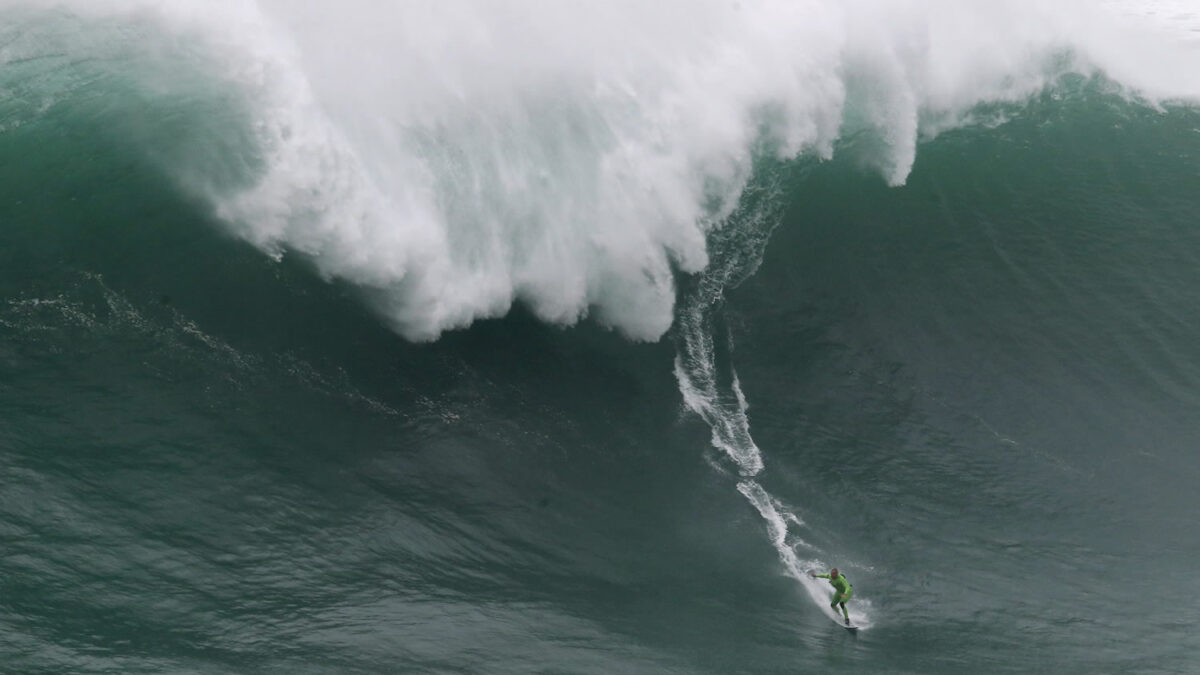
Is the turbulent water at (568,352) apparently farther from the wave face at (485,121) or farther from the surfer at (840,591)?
the surfer at (840,591)

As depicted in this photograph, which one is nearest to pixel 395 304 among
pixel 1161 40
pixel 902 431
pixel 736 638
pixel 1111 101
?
pixel 736 638

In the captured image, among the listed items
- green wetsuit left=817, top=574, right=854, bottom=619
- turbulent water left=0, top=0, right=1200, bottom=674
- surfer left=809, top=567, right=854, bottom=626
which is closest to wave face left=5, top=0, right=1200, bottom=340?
turbulent water left=0, top=0, right=1200, bottom=674

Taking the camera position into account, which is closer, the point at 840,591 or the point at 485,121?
the point at 840,591

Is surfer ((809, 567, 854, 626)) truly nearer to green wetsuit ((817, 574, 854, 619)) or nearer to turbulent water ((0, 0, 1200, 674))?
green wetsuit ((817, 574, 854, 619))

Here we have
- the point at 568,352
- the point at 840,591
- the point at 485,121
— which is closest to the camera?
the point at 840,591

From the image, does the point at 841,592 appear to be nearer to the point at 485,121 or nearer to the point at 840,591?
the point at 840,591

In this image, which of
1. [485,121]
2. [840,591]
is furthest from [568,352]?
[840,591]

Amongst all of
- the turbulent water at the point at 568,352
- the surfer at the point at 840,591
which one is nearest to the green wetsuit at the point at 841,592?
the surfer at the point at 840,591

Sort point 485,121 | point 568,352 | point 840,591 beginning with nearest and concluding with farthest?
point 840,591 → point 568,352 → point 485,121

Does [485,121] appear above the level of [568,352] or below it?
above
